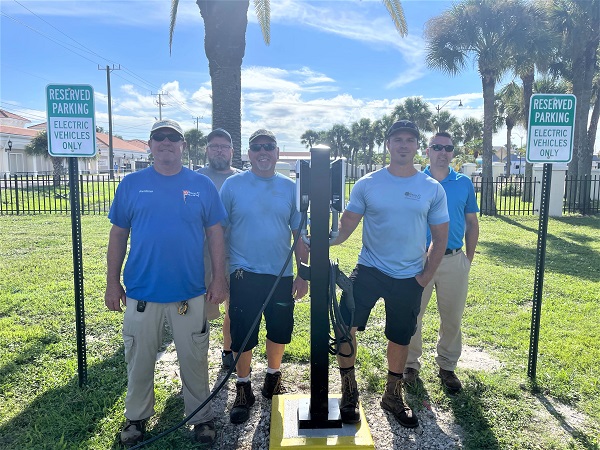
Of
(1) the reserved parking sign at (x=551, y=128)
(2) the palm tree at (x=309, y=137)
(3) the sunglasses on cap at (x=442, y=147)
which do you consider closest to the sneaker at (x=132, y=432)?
(3) the sunglasses on cap at (x=442, y=147)

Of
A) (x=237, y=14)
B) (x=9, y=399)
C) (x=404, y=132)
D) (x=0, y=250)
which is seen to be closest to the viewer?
(x=404, y=132)

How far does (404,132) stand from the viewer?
3.10 m

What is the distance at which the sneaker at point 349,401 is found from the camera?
2.89m

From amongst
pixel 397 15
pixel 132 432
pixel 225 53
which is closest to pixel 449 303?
pixel 132 432

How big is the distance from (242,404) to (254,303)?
769 mm

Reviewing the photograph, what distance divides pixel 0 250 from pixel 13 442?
24.0 ft

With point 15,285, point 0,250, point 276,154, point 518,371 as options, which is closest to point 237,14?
point 276,154

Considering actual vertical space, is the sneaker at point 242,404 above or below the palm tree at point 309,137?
below

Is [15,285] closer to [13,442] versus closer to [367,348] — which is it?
[13,442]

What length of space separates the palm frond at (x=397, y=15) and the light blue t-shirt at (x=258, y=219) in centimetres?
597

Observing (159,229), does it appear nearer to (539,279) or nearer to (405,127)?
(405,127)

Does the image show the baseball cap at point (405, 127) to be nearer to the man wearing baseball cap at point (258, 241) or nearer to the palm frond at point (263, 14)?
the man wearing baseball cap at point (258, 241)

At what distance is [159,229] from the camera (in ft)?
9.33

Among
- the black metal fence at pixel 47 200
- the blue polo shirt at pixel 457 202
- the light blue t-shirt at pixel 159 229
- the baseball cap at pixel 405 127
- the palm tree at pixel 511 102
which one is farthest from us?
the palm tree at pixel 511 102
